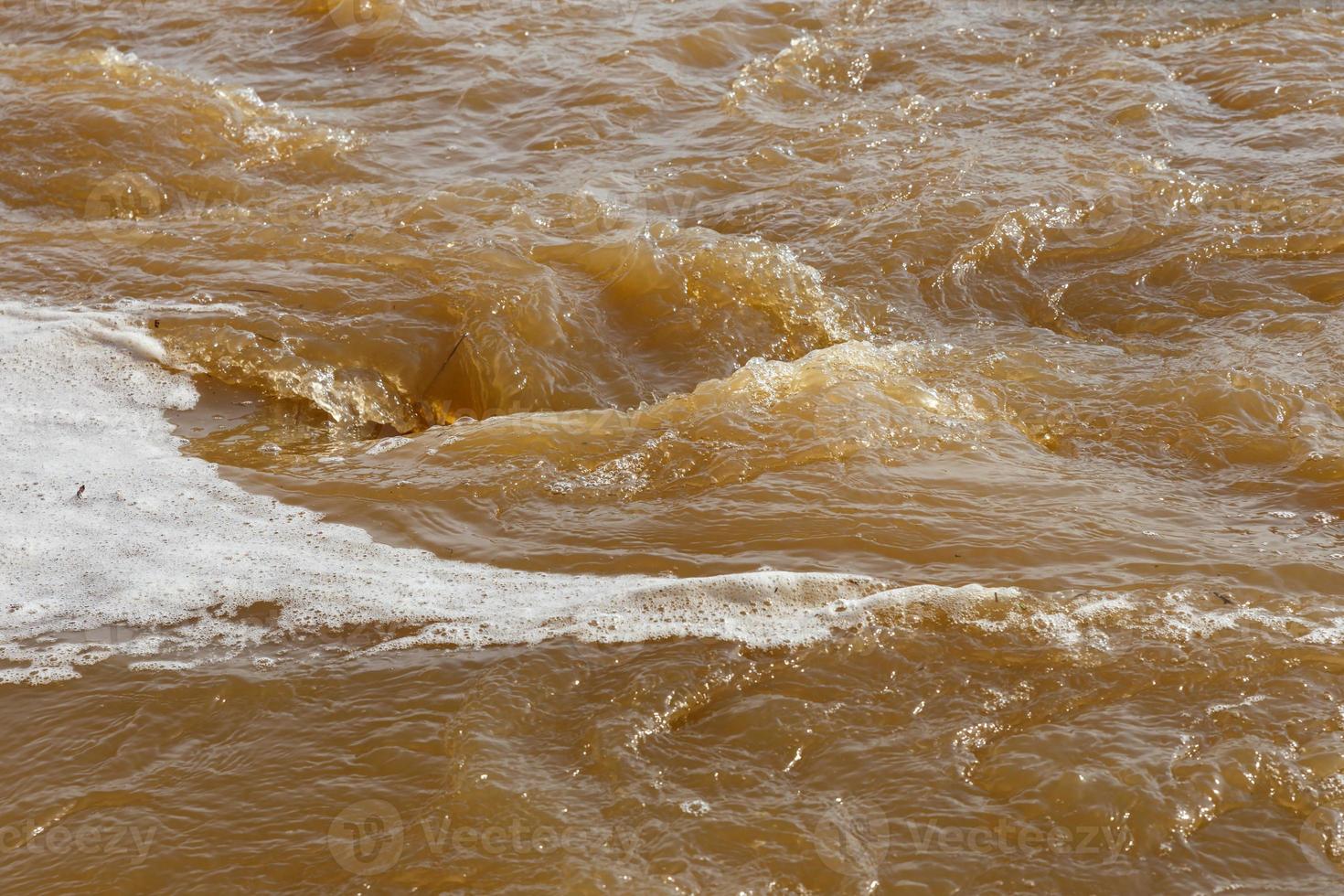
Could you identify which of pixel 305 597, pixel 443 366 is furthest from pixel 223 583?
pixel 443 366

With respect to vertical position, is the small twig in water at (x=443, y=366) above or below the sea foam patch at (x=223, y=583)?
above

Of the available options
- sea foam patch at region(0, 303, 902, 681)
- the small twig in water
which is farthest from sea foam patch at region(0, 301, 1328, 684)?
the small twig in water

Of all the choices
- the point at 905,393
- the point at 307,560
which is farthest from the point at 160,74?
the point at 905,393

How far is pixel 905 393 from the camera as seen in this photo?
3912 mm

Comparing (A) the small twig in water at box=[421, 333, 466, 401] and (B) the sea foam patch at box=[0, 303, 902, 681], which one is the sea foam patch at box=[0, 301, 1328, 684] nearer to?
(B) the sea foam patch at box=[0, 303, 902, 681]

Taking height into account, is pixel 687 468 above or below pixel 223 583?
above

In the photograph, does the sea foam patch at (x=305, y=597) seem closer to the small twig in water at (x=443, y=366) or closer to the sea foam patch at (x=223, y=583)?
the sea foam patch at (x=223, y=583)

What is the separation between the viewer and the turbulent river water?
2.51m

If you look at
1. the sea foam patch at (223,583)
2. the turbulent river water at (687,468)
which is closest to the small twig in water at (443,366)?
the turbulent river water at (687,468)

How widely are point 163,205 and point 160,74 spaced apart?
1.44m

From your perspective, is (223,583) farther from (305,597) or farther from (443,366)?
(443,366)

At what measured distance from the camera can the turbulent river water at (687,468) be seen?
98.7 inches

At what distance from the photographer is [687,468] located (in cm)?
365

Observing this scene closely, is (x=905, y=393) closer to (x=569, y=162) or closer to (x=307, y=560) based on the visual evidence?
(x=307, y=560)
